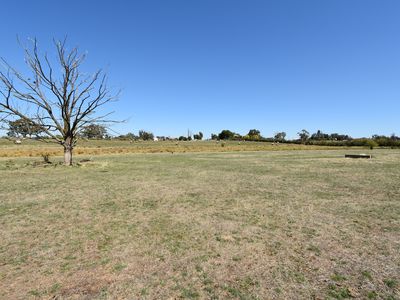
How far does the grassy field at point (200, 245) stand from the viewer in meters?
3.16

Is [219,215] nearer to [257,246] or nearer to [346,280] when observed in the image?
[257,246]

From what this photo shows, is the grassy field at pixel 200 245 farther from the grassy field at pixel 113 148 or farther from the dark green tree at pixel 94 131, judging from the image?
the grassy field at pixel 113 148

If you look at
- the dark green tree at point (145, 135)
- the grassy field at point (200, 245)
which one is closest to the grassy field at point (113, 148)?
the grassy field at point (200, 245)

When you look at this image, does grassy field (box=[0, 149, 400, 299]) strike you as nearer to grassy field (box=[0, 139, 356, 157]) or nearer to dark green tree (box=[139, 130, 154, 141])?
grassy field (box=[0, 139, 356, 157])

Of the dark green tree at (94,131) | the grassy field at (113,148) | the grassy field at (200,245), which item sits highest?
the dark green tree at (94,131)

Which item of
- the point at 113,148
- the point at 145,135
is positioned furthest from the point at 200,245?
the point at 145,135

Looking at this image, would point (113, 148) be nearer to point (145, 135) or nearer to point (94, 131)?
point (94, 131)

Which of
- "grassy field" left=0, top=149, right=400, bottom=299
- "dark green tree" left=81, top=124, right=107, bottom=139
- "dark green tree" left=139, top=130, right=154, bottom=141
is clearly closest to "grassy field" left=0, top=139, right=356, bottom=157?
"dark green tree" left=81, top=124, right=107, bottom=139

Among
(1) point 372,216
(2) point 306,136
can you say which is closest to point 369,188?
(1) point 372,216

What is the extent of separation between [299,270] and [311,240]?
1.20m

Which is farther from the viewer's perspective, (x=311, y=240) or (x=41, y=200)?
(x=41, y=200)

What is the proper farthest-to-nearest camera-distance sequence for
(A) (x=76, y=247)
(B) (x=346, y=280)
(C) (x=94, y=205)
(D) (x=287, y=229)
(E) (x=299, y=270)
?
(C) (x=94, y=205)
(D) (x=287, y=229)
(A) (x=76, y=247)
(E) (x=299, y=270)
(B) (x=346, y=280)

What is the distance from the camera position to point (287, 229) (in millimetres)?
5148

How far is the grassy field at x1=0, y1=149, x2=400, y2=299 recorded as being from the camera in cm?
316
